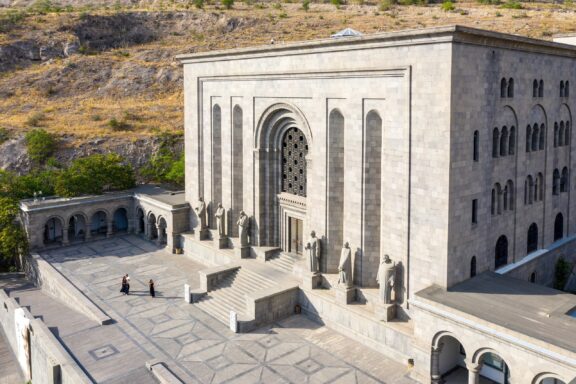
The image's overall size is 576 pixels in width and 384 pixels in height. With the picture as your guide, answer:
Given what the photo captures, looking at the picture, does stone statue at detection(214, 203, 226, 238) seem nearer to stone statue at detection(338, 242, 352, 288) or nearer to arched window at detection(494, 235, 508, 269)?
stone statue at detection(338, 242, 352, 288)

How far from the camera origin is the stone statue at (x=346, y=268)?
22.9 metres

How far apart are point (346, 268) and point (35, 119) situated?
45.1 metres

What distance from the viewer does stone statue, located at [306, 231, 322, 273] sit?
2450 centimetres

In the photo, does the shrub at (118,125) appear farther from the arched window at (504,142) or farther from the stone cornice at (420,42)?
the arched window at (504,142)

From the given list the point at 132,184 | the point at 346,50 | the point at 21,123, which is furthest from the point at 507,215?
the point at 21,123

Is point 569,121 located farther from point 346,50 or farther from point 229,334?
point 229,334

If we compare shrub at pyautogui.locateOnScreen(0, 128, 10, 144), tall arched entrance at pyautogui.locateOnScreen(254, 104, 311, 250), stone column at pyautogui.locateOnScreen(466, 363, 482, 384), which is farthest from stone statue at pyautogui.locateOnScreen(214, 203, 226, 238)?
shrub at pyautogui.locateOnScreen(0, 128, 10, 144)

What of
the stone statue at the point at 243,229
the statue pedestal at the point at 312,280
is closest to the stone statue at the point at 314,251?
the statue pedestal at the point at 312,280

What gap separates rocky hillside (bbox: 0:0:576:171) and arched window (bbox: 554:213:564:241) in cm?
3523

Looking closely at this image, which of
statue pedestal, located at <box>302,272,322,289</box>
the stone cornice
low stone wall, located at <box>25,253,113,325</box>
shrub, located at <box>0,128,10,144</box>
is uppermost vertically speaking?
the stone cornice

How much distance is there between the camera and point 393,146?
2123cm

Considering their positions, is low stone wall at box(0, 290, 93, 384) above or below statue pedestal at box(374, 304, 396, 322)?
below

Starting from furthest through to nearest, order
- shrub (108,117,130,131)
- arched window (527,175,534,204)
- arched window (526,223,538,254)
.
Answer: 1. shrub (108,117,130,131)
2. arched window (526,223,538,254)
3. arched window (527,175,534,204)

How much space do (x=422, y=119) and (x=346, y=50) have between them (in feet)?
16.6
